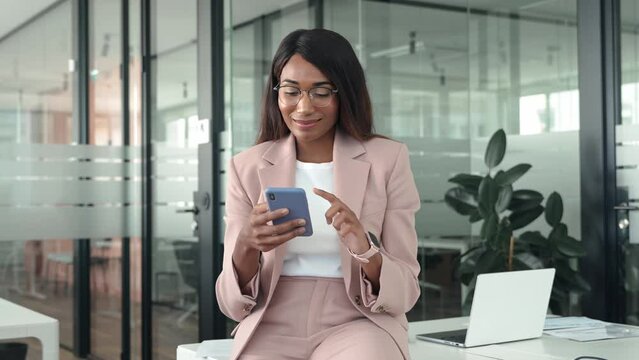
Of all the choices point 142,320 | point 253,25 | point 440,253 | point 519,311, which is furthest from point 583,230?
point 142,320

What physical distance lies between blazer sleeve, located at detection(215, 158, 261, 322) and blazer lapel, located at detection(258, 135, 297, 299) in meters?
0.04

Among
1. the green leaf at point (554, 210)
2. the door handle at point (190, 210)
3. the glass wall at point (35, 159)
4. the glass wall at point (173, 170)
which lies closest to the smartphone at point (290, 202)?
the green leaf at point (554, 210)

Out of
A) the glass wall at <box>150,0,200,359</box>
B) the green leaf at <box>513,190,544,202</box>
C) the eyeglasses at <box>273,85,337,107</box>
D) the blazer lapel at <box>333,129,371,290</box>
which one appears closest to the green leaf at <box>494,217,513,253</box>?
the green leaf at <box>513,190,544,202</box>

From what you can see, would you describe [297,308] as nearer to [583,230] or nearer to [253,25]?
[583,230]

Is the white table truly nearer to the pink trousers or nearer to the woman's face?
the pink trousers

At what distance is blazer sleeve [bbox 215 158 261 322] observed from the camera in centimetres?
202

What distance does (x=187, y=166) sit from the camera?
17.0ft

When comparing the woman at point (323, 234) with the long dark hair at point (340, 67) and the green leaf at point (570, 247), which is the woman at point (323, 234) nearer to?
the long dark hair at point (340, 67)

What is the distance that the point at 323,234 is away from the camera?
200 centimetres

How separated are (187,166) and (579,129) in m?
2.25

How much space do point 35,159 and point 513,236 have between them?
3003 mm

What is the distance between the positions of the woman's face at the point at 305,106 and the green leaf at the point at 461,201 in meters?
2.28

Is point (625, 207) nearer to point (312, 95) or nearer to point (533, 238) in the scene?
point (533, 238)

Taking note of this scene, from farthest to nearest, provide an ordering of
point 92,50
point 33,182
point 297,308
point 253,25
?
1. point 92,50
2. point 33,182
3. point 253,25
4. point 297,308
